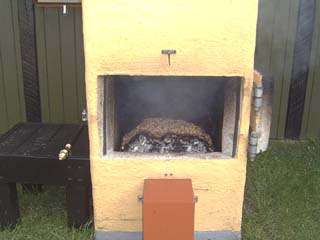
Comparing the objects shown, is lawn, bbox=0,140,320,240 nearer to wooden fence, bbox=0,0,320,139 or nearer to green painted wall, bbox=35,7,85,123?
wooden fence, bbox=0,0,320,139

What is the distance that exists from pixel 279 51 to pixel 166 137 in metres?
2.66

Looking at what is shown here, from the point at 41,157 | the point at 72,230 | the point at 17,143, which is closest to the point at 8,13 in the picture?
the point at 17,143

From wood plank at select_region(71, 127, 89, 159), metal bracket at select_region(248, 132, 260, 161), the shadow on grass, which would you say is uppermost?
metal bracket at select_region(248, 132, 260, 161)

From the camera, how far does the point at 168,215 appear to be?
2.96 m

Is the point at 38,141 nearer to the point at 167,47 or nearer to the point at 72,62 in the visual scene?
the point at 167,47

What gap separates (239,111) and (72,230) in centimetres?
184

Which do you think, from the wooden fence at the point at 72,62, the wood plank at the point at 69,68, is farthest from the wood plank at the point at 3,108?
the wood plank at the point at 69,68

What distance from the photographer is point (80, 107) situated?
5926 millimetres

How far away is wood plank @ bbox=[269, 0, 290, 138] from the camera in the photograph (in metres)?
5.50

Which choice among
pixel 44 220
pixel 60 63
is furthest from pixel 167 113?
pixel 60 63

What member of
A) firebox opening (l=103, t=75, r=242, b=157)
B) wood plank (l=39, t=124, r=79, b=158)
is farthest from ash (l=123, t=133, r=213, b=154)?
wood plank (l=39, t=124, r=79, b=158)

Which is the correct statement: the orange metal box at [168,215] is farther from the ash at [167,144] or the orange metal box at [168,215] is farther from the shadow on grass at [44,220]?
the shadow on grass at [44,220]

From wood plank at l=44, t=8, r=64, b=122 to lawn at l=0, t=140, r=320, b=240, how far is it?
1659mm

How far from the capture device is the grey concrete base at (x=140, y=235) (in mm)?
3506
